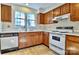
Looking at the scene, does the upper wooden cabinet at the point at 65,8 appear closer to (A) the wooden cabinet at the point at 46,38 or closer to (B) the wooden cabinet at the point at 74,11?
(B) the wooden cabinet at the point at 74,11

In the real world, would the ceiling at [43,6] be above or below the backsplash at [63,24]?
above

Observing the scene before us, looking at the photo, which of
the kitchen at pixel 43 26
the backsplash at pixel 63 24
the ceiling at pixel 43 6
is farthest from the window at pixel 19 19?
the backsplash at pixel 63 24

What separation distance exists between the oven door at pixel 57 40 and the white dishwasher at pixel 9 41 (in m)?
0.81

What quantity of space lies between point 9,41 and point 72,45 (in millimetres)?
1378

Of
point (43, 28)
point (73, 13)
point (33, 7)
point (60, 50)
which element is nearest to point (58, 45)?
point (60, 50)

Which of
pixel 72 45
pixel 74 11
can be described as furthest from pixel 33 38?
pixel 74 11

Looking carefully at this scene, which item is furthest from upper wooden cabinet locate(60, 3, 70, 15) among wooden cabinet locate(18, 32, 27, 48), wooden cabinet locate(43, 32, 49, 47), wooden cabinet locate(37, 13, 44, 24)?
wooden cabinet locate(18, 32, 27, 48)

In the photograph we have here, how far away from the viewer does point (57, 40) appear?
6.88 feet

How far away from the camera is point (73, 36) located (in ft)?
6.20

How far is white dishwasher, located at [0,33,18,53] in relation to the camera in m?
2.15

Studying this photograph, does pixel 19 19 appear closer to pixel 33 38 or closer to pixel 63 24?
pixel 33 38

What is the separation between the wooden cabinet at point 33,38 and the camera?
7.02 ft
